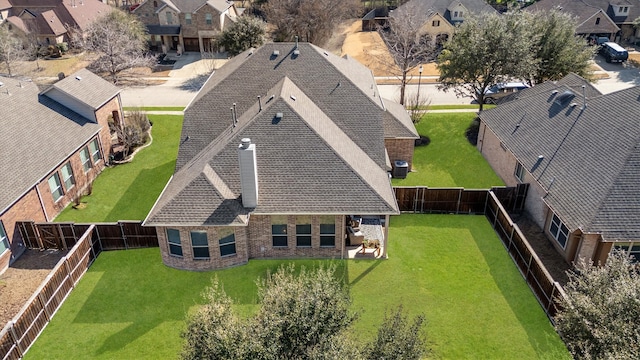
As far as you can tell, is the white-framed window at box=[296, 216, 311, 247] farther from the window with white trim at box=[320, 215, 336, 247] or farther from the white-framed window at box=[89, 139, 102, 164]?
the white-framed window at box=[89, 139, 102, 164]

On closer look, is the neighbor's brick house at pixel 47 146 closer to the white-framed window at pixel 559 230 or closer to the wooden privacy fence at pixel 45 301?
the wooden privacy fence at pixel 45 301

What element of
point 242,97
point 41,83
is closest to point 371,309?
point 242,97

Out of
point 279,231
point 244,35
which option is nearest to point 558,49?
point 279,231

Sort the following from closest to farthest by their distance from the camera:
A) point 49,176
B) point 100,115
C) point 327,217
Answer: point 327,217 < point 49,176 < point 100,115

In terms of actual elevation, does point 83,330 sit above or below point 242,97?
below

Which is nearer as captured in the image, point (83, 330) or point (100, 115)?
point (83, 330)

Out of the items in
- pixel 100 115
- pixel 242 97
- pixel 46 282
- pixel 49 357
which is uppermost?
pixel 242 97

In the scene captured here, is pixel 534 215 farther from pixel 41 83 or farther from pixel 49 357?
pixel 41 83
